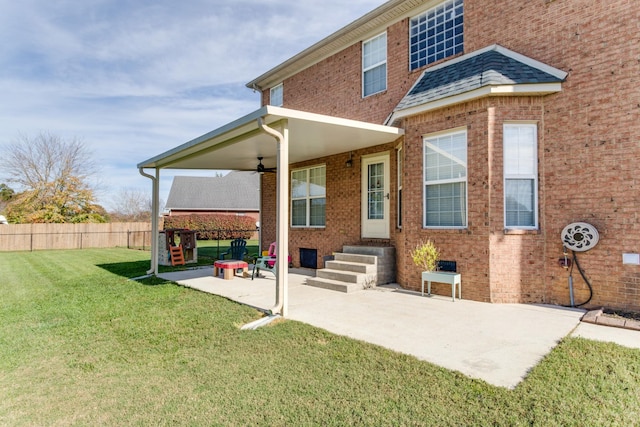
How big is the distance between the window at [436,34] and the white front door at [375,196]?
2436 millimetres

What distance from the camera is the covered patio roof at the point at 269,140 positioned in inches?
238

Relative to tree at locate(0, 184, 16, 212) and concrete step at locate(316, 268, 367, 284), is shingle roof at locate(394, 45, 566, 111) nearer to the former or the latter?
concrete step at locate(316, 268, 367, 284)

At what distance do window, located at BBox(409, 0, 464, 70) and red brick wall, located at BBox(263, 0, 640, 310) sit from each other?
1.00ft

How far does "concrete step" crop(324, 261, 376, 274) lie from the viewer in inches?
314

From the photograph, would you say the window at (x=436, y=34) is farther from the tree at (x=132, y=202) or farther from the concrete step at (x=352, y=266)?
the tree at (x=132, y=202)

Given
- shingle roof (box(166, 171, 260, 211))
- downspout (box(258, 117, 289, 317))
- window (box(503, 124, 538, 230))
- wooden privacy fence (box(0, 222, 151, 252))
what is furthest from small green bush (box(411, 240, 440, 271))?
shingle roof (box(166, 171, 260, 211))

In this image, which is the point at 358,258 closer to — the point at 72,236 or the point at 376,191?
the point at 376,191

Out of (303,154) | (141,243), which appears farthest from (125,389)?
(141,243)

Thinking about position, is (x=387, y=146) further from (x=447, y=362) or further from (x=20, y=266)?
(x=20, y=266)

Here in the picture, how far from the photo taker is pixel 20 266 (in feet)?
45.1

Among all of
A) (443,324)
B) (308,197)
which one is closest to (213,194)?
(308,197)

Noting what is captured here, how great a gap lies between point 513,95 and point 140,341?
7.06m

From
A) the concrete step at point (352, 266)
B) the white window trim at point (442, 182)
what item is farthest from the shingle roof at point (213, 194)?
the white window trim at point (442, 182)

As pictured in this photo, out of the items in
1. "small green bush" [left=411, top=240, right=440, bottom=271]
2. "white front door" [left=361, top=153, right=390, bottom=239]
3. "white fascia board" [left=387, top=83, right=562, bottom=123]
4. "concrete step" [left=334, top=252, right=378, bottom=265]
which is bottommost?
"concrete step" [left=334, top=252, right=378, bottom=265]
